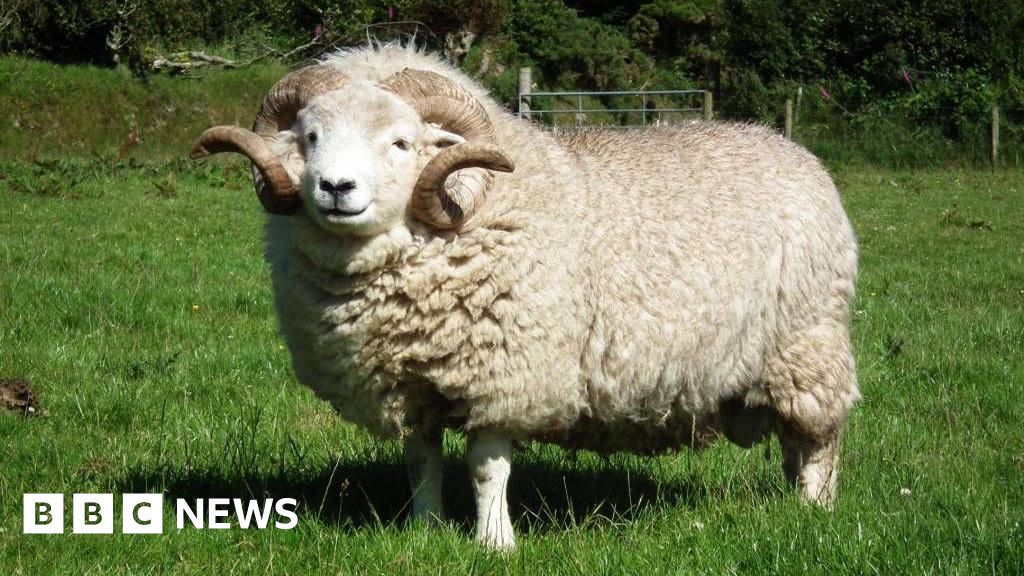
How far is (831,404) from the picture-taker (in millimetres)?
4418

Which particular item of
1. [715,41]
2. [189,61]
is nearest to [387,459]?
[189,61]

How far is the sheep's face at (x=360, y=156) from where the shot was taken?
3.45 metres

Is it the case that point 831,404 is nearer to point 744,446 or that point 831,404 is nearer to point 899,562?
point 744,446

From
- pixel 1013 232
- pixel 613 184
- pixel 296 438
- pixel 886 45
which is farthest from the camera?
pixel 886 45

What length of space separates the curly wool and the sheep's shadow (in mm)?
264

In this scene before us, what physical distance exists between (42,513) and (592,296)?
1805 mm

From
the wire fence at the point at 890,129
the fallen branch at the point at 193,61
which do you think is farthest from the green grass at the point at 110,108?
the wire fence at the point at 890,129

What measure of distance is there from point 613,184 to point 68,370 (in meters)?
2.81

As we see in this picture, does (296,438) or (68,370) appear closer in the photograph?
(296,438)

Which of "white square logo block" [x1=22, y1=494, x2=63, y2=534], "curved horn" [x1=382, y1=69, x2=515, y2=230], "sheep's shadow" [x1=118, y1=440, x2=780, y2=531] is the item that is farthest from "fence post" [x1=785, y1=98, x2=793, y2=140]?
"white square logo block" [x1=22, y1=494, x2=63, y2=534]

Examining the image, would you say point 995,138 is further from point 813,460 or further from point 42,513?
point 42,513

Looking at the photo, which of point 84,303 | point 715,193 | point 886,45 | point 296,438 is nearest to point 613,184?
point 715,193

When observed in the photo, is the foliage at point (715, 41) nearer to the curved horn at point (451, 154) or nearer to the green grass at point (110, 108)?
the green grass at point (110, 108)

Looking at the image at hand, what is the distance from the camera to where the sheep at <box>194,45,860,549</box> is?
363 cm
